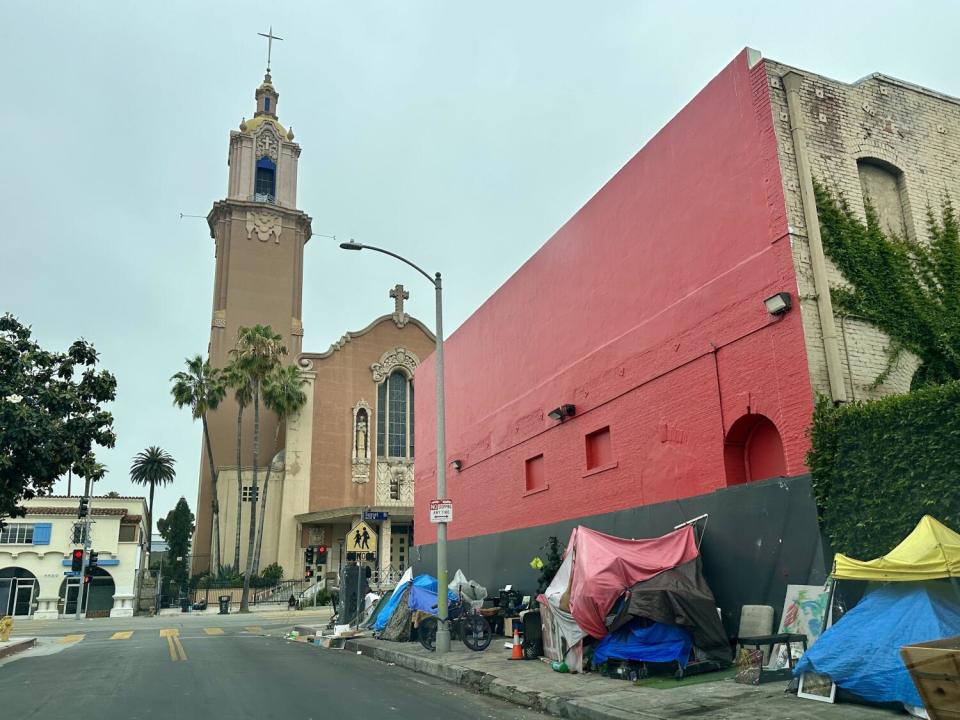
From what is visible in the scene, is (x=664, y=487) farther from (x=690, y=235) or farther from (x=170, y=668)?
(x=170, y=668)

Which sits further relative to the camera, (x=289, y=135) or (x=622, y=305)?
(x=289, y=135)

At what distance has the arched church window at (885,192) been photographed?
1284cm

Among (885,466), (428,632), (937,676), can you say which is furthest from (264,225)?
(937,676)

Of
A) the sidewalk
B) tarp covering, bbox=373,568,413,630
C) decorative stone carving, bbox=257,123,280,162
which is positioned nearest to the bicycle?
the sidewalk

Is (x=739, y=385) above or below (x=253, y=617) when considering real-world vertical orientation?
above

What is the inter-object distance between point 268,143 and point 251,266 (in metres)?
9.59

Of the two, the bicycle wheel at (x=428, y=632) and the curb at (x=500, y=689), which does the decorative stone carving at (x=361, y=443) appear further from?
the bicycle wheel at (x=428, y=632)

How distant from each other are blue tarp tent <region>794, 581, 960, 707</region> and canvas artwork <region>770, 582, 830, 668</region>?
1.27 metres

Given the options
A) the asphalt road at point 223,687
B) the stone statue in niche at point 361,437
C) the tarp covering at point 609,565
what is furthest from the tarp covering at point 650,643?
the stone statue in niche at point 361,437

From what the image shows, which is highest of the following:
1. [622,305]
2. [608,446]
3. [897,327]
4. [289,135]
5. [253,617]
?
[289,135]

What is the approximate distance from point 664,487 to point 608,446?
7.25ft

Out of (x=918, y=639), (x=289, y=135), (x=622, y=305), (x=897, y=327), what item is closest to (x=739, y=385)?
(x=897, y=327)

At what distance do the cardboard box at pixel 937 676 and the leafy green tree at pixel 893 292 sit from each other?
22.5 feet

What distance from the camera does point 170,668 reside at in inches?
539
